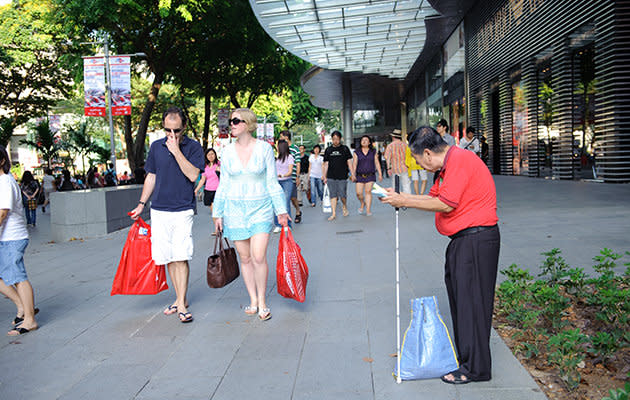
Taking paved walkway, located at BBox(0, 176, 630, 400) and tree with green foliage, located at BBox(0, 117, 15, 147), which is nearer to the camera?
paved walkway, located at BBox(0, 176, 630, 400)

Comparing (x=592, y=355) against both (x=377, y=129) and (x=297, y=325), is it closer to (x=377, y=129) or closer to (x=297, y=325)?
(x=297, y=325)

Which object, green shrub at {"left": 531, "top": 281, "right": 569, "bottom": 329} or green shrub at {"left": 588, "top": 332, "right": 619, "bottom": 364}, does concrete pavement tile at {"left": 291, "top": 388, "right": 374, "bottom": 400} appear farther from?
green shrub at {"left": 531, "top": 281, "right": 569, "bottom": 329}

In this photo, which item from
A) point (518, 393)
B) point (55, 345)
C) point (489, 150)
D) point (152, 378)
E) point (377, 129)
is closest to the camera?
point (518, 393)

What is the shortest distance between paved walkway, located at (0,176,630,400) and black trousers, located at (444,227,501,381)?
0.16 m

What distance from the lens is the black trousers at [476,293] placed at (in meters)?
3.29

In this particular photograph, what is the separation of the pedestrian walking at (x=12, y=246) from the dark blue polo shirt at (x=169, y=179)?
118cm

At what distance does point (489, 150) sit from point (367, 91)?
2371cm

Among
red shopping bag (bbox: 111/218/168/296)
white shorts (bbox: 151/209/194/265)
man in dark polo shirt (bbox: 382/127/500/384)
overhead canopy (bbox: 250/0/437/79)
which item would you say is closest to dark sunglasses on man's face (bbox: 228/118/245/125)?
white shorts (bbox: 151/209/194/265)

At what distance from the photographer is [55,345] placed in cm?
452

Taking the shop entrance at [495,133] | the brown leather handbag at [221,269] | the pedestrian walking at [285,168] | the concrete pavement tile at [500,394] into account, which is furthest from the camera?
the shop entrance at [495,133]

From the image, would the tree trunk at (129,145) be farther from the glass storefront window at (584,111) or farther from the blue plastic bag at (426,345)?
the blue plastic bag at (426,345)

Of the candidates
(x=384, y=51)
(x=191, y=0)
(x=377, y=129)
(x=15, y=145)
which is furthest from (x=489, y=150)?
(x=15, y=145)

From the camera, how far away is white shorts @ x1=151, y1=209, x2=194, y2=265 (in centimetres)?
487

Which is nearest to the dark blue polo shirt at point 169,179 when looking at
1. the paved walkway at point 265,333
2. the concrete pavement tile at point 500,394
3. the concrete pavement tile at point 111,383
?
the paved walkway at point 265,333
